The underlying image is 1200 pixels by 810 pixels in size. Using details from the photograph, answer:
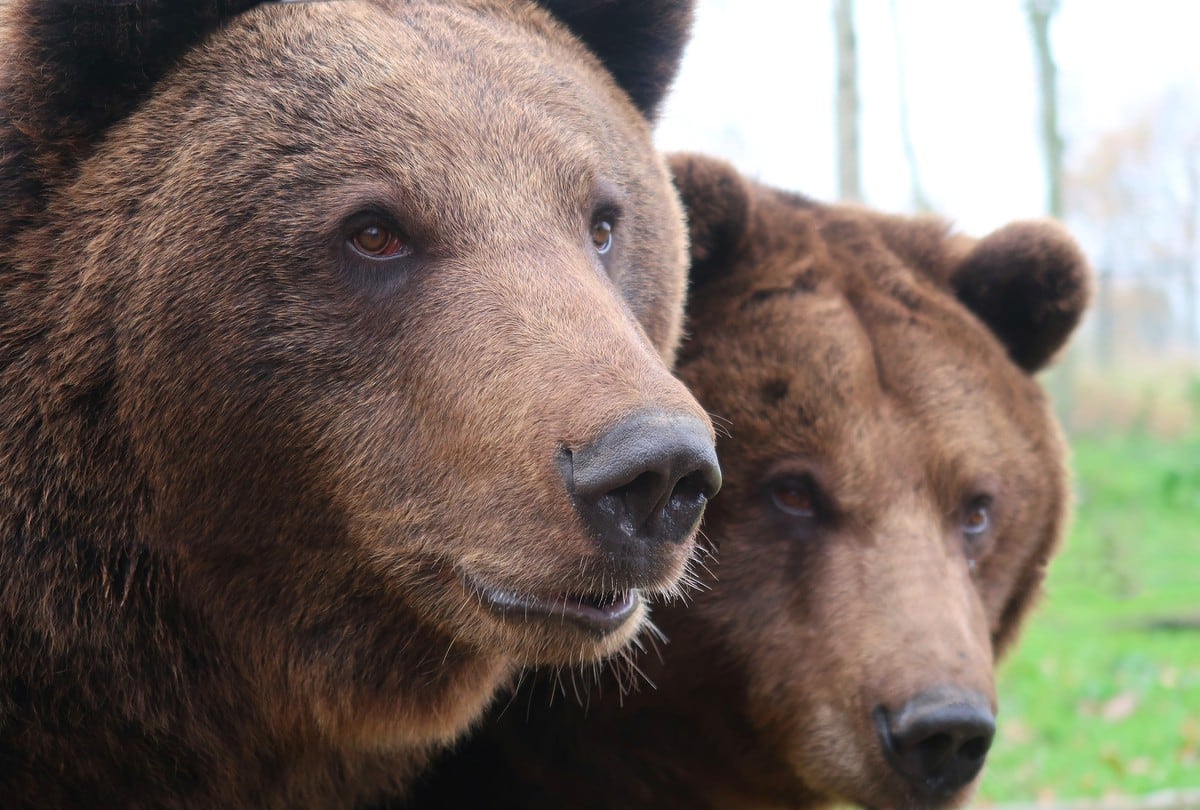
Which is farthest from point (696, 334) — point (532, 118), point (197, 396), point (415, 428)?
point (197, 396)

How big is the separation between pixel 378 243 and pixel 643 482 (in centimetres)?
97

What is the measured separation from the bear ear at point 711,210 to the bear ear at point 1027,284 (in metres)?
0.99

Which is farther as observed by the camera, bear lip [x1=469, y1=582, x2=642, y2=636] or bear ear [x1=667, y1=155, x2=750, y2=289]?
bear ear [x1=667, y1=155, x2=750, y2=289]

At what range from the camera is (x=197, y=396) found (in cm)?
309

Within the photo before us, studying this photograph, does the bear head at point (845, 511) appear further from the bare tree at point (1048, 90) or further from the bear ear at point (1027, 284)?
the bare tree at point (1048, 90)

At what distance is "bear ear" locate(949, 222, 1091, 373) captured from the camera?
4.92 meters

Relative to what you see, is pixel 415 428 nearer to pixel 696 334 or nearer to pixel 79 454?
pixel 79 454

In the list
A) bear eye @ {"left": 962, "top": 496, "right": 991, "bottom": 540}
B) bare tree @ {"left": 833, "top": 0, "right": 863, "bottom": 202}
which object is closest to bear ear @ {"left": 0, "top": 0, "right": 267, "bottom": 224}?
bear eye @ {"left": 962, "top": 496, "right": 991, "bottom": 540}

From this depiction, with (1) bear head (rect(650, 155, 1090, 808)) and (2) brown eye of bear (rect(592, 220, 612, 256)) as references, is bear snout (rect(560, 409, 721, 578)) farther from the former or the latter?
(1) bear head (rect(650, 155, 1090, 808))

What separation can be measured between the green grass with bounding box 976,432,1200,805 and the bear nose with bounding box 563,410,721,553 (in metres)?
3.07

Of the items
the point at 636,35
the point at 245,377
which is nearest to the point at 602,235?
the point at 636,35

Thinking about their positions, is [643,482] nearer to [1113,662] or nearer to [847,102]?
[1113,662]

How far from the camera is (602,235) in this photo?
12.0ft

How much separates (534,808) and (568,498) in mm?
2077
